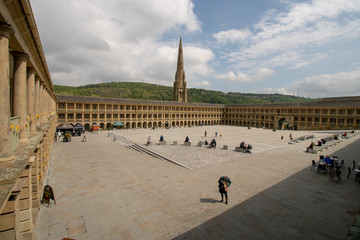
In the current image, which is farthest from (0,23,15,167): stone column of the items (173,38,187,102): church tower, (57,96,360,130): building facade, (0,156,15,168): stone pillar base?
(173,38,187,102): church tower

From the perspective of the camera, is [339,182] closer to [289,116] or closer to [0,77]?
[0,77]

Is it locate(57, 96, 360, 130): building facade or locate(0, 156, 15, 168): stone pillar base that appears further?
locate(57, 96, 360, 130): building facade

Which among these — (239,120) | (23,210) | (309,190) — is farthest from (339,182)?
(239,120)

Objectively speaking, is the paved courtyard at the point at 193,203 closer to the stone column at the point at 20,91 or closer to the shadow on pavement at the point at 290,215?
the shadow on pavement at the point at 290,215

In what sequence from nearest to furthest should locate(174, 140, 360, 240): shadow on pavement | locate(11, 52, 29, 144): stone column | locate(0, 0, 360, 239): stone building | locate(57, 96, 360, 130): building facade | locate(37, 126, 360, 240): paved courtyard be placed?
locate(0, 0, 360, 239): stone building
locate(11, 52, 29, 144): stone column
locate(174, 140, 360, 240): shadow on pavement
locate(37, 126, 360, 240): paved courtyard
locate(57, 96, 360, 130): building facade

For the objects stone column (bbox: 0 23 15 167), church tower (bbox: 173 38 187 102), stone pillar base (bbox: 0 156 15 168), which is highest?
church tower (bbox: 173 38 187 102)

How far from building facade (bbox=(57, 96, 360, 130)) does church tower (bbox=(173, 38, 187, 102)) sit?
15.7m

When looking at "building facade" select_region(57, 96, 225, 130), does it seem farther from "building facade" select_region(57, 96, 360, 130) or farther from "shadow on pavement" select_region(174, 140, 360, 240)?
"shadow on pavement" select_region(174, 140, 360, 240)

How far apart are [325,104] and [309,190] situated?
54.4 m

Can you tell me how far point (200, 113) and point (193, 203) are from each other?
207 ft

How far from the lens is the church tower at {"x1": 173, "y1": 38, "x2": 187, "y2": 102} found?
270ft

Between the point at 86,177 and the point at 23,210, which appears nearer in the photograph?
the point at 23,210

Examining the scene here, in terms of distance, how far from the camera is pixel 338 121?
1957 inches

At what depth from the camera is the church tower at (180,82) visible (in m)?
82.3
